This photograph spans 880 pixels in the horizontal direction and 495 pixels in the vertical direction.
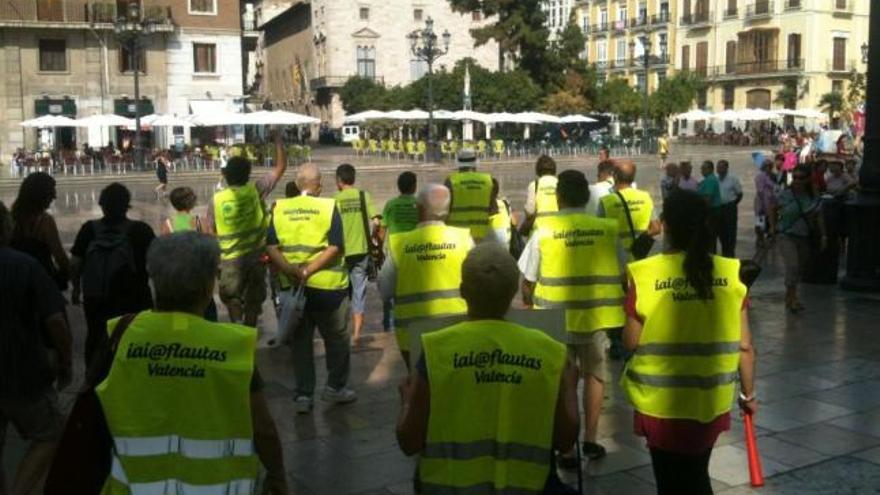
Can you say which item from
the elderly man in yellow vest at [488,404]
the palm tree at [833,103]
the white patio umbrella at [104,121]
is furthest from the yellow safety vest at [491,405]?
the palm tree at [833,103]

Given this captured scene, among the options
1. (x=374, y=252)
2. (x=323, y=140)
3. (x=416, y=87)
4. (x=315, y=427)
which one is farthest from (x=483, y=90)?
(x=315, y=427)

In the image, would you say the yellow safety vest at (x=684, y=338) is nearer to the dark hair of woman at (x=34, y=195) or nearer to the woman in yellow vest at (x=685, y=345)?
the woman in yellow vest at (x=685, y=345)

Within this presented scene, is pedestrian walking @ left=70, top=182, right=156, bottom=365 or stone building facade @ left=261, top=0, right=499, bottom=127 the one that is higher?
stone building facade @ left=261, top=0, right=499, bottom=127

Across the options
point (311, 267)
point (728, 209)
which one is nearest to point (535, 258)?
point (311, 267)

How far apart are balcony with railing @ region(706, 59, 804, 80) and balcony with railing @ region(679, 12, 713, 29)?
12.3 feet

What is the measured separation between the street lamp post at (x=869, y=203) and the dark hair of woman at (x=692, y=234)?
7.60 metres

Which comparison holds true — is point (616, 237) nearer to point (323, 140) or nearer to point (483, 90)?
point (483, 90)

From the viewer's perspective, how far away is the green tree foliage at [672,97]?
6211 cm

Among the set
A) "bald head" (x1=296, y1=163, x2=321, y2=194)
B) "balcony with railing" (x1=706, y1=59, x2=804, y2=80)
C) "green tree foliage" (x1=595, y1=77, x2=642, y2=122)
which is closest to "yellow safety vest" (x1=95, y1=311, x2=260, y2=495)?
"bald head" (x1=296, y1=163, x2=321, y2=194)

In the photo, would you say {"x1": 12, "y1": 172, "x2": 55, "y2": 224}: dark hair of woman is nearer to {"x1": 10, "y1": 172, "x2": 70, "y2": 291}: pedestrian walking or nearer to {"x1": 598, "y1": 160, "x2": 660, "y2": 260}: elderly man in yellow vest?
{"x1": 10, "y1": 172, "x2": 70, "y2": 291}: pedestrian walking

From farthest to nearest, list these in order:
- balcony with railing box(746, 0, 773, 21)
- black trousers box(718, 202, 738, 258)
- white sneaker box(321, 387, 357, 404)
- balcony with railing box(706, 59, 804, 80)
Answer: balcony with railing box(746, 0, 773, 21), balcony with railing box(706, 59, 804, 80), black trousers box(718, 202, 738, 258), white sneaker box(321, 387, 357, 404)

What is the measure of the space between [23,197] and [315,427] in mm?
2477

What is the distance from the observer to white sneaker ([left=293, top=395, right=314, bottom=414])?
21.3ft

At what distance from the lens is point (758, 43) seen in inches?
2687
